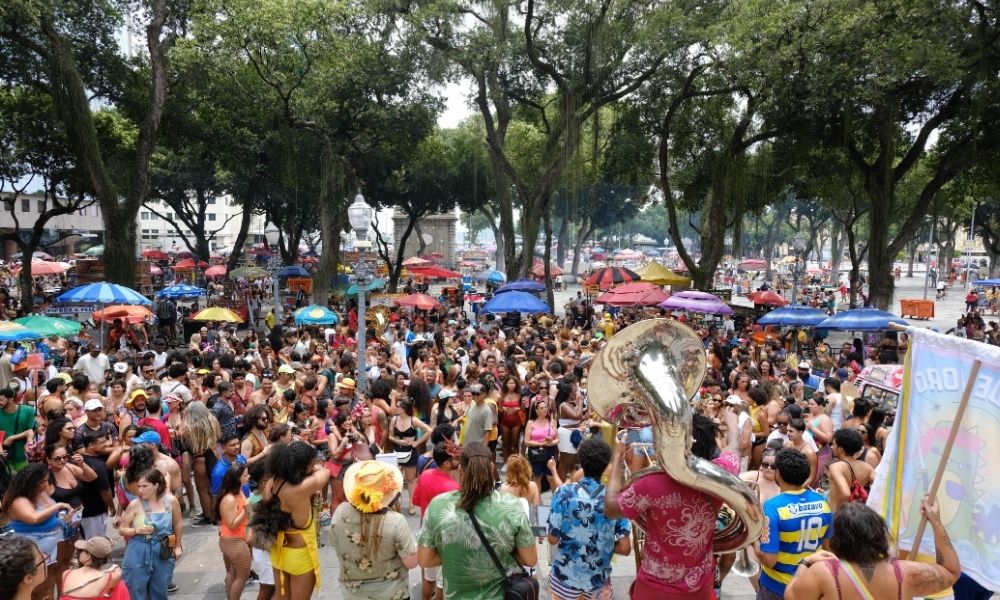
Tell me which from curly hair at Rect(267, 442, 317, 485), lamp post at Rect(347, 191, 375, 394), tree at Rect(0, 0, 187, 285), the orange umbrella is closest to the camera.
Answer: curly hair at Rect(267, 442, 317, 485)

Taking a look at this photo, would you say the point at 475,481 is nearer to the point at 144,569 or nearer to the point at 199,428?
the point at 144,569

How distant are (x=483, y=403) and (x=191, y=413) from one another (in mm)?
2903

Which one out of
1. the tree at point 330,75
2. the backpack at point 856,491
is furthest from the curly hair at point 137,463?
the tree at point 330,75

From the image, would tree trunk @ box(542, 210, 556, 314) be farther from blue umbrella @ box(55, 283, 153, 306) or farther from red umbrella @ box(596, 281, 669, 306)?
blue umbrella @ box(55, 283, 153, 306)

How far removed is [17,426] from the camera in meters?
6.74

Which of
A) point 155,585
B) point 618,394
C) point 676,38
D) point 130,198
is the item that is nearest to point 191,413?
point 155,585

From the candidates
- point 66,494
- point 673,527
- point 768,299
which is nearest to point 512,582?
point 673,527

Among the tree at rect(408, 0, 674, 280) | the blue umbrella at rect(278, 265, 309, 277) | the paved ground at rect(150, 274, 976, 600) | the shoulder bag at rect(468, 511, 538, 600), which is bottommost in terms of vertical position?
the paved ground at rect(150, 274, 976, 600)

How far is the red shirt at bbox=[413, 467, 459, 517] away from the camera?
488 centimetres

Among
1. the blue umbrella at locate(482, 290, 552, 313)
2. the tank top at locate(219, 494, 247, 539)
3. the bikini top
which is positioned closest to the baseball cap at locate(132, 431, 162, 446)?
the tank top at locate(219, 494, 247, 539)

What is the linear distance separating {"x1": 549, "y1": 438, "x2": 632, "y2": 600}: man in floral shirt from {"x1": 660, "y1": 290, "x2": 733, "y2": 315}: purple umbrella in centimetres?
1287

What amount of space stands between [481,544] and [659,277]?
19771mm

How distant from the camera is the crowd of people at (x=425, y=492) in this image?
3.42 m

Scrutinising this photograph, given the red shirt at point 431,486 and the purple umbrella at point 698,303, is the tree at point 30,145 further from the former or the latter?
the red shirt at point 431,486
